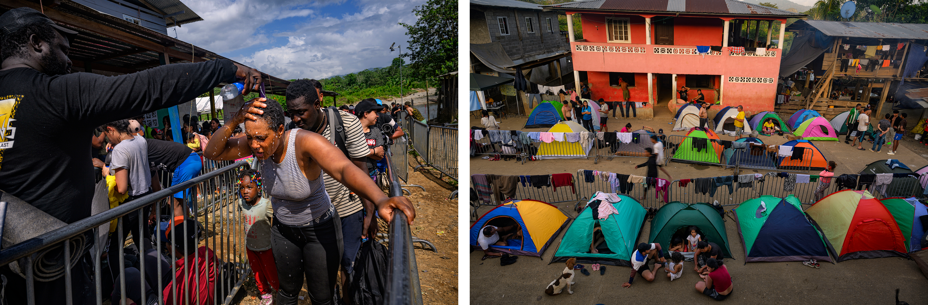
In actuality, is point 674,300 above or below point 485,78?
below

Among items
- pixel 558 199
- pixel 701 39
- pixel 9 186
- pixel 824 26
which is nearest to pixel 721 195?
pixel 558 199

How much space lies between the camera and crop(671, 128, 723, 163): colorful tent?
36.5ft

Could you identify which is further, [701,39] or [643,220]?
[701,39]

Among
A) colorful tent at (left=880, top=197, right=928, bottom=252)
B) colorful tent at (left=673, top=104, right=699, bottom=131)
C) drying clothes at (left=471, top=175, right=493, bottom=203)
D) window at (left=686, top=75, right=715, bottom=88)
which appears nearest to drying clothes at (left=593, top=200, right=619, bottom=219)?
drying clothes at (left=471, top=175, right=493, bottom=203)

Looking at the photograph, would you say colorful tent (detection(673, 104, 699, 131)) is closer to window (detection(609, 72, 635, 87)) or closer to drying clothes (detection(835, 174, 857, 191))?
window (detection(609, 72, 635, 87))

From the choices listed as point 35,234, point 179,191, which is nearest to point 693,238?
point 179,191

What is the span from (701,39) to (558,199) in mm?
14663

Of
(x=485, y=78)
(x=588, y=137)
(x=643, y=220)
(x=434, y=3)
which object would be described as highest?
(x=434, y=3)

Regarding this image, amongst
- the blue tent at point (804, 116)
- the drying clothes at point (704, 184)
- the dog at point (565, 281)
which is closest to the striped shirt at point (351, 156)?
the dog at point (565, 281)

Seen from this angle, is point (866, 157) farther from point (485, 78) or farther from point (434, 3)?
point (434, 3)

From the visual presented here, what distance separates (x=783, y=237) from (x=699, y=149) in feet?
16.1

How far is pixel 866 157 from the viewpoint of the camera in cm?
1215

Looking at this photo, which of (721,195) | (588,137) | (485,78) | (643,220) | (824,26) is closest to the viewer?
(643,220)

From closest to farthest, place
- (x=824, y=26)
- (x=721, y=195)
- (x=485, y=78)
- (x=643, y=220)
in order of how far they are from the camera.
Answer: (x=643, y=220)
(x=721, y=195)
(x=485, y=78)
(x=824, y=26)
